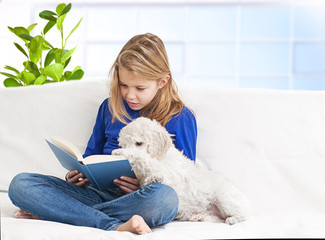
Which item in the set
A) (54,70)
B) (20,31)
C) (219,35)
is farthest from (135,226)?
(219,35)

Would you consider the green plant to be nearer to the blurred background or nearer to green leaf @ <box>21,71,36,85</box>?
green leaf @ <box>21,71,36,85</box>

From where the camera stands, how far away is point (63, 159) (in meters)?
1.75

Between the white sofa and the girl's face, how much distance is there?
28cm

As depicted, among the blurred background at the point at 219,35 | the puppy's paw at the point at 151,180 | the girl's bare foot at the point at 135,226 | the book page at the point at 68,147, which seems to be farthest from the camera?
the blurred background at the point at 219,35

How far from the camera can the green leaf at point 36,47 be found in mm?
2898

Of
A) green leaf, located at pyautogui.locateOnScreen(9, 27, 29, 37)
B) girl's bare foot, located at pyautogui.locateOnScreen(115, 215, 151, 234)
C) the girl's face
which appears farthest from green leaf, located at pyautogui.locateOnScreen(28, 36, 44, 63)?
girl's bare foot, located at pyautogui.locateOnScreen(115, 215, 151, 234)

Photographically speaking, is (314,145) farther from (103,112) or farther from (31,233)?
(31,233)

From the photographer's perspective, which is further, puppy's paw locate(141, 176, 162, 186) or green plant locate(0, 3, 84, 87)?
green plant locate(0, 3, 84, 87)

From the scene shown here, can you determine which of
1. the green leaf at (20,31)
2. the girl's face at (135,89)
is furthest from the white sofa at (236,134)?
the green leaf at (20,31)

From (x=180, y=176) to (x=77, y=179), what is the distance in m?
0.48

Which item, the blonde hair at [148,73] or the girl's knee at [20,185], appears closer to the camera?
the girl's knee at [20,185]

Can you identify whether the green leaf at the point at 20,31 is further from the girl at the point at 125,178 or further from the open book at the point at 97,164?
the open book at the point at 97,164

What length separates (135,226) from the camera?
1.52m

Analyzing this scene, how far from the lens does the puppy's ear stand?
1759 millimetres
